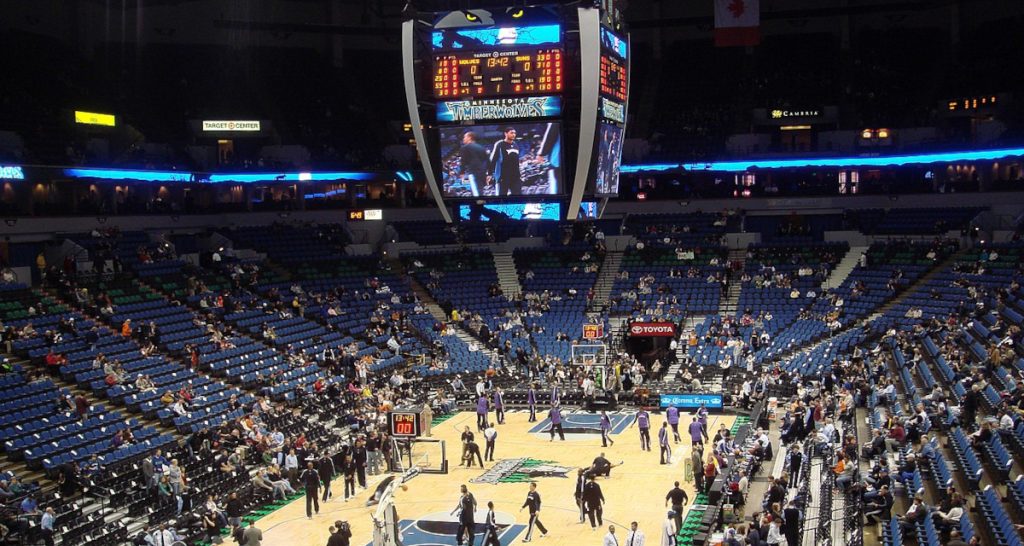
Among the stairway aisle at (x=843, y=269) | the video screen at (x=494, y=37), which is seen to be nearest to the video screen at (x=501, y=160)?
the video screen at (x=494, y=37)

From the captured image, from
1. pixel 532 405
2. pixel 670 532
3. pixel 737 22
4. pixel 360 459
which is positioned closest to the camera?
pixel 670 532

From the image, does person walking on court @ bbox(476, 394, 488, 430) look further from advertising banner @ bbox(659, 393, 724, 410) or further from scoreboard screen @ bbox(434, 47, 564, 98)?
scoreboard screen @ bbox(434, 47, 564, 98)

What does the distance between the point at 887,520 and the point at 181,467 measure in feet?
54.6

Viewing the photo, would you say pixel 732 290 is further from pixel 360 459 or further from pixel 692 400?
pixel 360 459

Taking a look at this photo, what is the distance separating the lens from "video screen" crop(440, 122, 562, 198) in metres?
25.2

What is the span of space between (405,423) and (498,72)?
30.0 feet

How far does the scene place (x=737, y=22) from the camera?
4759 centimetres

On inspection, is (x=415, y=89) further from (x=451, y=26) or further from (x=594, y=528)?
(x=594, y=528)

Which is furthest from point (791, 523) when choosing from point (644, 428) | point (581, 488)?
point (644, 428)

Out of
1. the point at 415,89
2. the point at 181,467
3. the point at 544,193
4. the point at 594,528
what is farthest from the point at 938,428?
the point at 181,467

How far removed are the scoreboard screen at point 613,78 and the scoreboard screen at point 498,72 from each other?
1.06 meters

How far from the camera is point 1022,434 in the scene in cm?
1909

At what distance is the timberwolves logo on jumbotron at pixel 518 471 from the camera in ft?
85.7

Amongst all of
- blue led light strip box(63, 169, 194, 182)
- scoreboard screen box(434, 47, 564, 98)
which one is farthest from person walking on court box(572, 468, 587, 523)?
blue led light strip box(63, 169, 194, 182)
